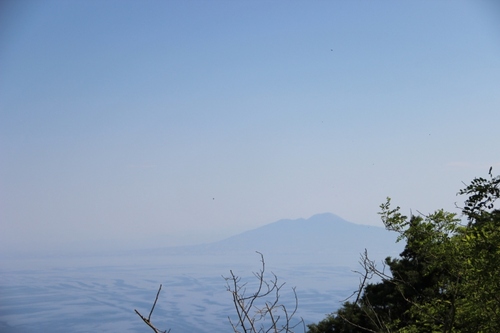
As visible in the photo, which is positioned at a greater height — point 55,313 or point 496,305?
point 496,305

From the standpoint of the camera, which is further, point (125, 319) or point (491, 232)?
point (125, 319)

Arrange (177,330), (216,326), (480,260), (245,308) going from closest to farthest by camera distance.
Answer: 1. (245,308)
2. (480,260)
3. (177,330)
4. (216,326)

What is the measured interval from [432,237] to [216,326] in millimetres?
171375

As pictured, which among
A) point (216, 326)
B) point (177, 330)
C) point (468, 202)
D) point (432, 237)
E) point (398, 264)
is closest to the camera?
point (468, 202)

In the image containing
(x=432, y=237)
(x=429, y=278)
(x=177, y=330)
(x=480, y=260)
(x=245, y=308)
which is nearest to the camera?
(x=245, y=308)

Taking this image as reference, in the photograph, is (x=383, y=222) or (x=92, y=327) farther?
(x=92, y=327)

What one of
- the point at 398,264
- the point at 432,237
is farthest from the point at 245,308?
the point at 398,264

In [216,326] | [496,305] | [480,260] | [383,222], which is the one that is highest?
[383,222]

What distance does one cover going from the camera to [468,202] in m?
5.18

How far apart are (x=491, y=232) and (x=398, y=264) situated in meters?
10.2

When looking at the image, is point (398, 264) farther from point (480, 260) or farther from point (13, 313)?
→ point (13, 313)

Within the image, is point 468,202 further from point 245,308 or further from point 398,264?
point 398,264

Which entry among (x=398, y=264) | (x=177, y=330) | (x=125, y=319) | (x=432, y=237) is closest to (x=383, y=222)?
(x=432, y=237)

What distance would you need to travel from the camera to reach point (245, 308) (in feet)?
9.84
